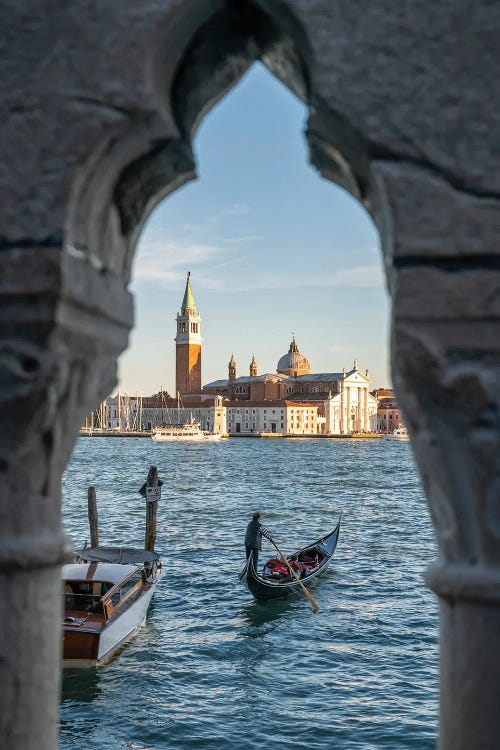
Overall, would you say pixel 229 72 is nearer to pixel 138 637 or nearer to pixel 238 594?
pixel 138 637

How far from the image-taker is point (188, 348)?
90688 mm

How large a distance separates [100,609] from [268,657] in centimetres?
192

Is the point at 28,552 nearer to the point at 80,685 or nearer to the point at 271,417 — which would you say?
the point at 80,685

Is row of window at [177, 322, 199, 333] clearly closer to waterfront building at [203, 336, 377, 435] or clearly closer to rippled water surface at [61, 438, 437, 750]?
waterfront building at [203, 336, 377, 435]

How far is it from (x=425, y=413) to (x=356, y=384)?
83830 mm

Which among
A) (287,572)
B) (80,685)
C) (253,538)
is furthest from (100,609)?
(287,572)

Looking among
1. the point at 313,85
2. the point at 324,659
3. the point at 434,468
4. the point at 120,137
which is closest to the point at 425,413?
the point at 434,468

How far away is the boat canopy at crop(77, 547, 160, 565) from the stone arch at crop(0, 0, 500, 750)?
1025 centimetres

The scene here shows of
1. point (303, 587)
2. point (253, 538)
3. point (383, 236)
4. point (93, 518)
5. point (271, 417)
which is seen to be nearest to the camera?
point (383, 236)

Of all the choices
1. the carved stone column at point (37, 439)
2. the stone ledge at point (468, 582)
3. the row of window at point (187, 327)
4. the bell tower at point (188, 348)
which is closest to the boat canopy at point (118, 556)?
the carved stone column at point (37, 439)

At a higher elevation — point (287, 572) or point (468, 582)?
point (468, 582)

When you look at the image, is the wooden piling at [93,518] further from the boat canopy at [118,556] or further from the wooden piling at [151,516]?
the boat canopy at [118,556]

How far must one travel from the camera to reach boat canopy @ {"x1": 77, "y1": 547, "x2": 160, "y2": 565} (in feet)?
37.3

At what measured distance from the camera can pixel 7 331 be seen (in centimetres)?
121
